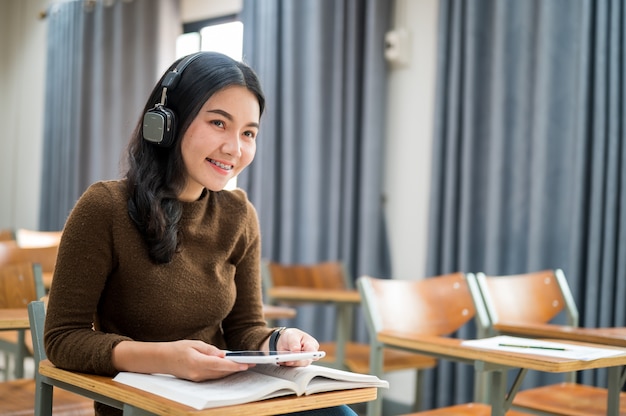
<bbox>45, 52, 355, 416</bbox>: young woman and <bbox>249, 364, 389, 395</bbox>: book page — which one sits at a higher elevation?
<bbox>45, 52, 355, 416</bbox>: young woman

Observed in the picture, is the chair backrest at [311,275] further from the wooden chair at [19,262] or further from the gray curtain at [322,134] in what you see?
the wooden chair at [19,262]

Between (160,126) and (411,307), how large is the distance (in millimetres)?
1315

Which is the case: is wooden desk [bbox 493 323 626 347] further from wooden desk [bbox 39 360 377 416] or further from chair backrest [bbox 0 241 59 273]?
chair backrest [bbox 0 241 59 273]

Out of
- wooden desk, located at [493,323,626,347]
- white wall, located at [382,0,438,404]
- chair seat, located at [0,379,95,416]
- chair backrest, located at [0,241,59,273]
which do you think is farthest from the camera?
white wall, located at [382,0,438,404]

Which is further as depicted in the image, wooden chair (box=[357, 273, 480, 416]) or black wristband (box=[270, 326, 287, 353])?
wooden chair (box=[357, 273, 480, 416])

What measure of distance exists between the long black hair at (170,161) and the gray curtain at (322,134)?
9.37 ft

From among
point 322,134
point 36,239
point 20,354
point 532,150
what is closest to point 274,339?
point 20,354

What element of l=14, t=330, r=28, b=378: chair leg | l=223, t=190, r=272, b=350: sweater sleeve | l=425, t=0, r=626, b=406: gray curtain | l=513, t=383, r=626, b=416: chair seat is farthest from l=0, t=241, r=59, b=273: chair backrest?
l=425, t=0, r=626, b=406: gray curtain

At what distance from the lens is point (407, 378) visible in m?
4.43

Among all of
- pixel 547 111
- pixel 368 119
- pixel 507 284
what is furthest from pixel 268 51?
pixel 507 284

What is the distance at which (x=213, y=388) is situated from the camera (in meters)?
1.27

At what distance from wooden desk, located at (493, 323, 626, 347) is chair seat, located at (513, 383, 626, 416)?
8.0 inches

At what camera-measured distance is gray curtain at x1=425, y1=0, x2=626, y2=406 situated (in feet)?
11.5

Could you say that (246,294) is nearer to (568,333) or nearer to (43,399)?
(43,399)
